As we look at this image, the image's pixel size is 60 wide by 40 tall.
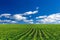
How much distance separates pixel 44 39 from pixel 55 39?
9.70 ft

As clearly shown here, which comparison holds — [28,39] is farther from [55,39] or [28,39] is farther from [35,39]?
[55,39]

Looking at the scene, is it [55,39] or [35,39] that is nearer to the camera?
[35,39]

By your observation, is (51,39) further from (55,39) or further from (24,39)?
(24,39)

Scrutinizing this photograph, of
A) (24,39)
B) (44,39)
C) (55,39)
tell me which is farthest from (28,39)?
(55,39)

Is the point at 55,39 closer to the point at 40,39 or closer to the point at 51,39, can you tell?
the point at 51,39

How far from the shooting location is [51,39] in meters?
36.0

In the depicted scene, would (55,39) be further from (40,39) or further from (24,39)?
(24,39)

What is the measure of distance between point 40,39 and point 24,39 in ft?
10.1

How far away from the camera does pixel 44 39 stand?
34562 millimetres

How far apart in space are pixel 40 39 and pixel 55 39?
3661 millimetres

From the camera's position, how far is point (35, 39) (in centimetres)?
3409

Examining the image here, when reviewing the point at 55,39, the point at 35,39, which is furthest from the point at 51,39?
the point at 35,39

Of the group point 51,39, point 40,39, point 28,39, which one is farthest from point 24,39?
point 51,39

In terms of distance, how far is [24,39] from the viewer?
113ft
